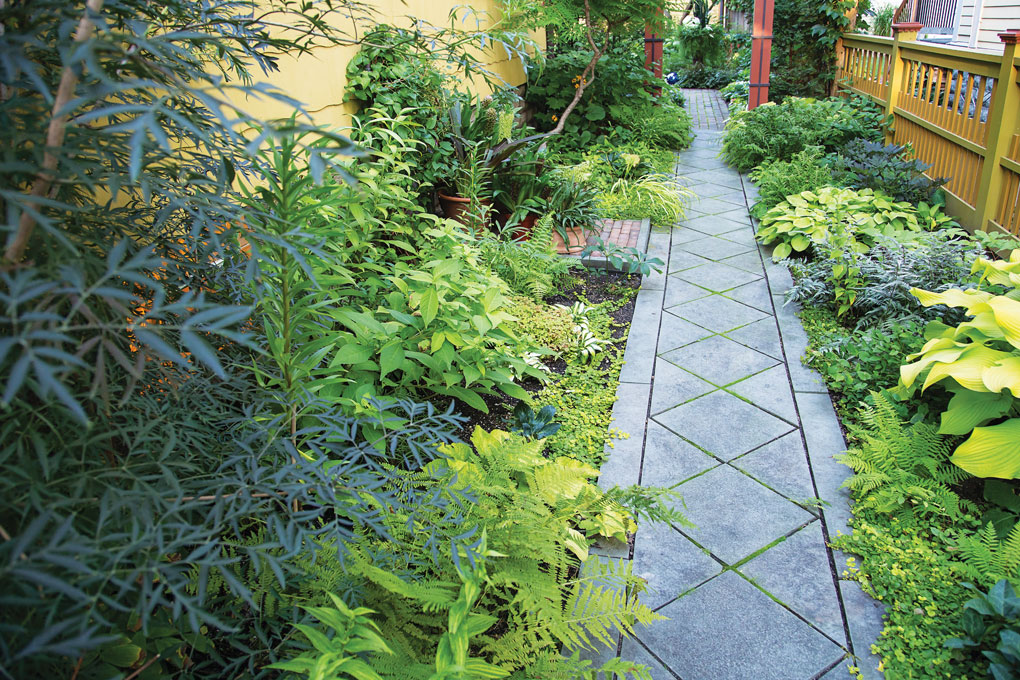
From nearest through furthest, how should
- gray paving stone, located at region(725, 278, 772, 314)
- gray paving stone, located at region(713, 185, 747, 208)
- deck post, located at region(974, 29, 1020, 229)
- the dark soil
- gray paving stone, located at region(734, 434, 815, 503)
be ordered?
1. gray paving stone, located at region(734, 434, 815, 503)
2. the dark soil
3. deck post, located at region(974, 29, 1020, 229)
4. gray paving stone, located at region(725, 278, 772, 314)
5. gray paving stone, located at region(713, 185, 747, 208)

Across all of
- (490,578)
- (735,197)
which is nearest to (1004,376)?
(490,578)

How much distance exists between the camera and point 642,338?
3.67m

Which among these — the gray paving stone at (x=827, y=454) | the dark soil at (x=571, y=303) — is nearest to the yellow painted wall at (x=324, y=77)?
the dark soil at (x=571, y=303)

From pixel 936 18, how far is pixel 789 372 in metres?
13.5

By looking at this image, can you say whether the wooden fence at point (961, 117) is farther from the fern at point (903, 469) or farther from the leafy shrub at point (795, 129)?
the fern at point (903, 469)

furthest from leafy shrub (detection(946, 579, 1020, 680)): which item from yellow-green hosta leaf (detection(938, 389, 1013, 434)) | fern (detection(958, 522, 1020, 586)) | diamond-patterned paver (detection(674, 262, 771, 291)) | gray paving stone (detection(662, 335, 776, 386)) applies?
diamond-patterned paver (detection(674, 262, 771, 291))

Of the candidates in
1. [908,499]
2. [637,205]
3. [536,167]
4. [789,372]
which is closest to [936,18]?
[637,205]

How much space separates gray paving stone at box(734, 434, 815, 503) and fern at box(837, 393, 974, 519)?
0.53 ft

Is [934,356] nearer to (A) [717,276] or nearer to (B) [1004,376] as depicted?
(B) [1004,376]

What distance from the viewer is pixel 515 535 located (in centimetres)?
176

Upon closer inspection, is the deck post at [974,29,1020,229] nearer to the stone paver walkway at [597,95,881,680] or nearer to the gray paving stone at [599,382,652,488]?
the stone paver walkway at [597,95,881,680]

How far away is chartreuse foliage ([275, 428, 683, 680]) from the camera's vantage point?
1.41 metres

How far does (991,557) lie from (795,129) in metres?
5.69

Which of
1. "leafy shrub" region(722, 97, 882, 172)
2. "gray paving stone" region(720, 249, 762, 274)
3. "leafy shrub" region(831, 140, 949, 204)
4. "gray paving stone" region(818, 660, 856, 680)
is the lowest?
"gray paving stone" region(818, 660, 856, 680)
